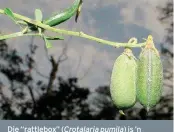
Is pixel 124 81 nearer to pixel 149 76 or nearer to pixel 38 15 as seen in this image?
pixel 149 76

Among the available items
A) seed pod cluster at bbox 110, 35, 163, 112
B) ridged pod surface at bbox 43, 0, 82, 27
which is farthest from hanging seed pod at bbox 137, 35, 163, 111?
ridged pod surface at bbox 43, 0, 82, 27

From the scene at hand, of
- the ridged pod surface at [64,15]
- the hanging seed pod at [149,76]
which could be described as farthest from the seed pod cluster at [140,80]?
the ridged pod surface at [64,15]

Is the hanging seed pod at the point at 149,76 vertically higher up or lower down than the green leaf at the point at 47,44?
lower down

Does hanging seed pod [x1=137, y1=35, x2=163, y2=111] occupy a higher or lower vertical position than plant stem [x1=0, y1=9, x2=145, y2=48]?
lower

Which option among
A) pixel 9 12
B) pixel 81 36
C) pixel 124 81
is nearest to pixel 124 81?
pixel 124 81

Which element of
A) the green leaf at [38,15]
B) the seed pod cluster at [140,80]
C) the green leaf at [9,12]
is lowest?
the seed pod cluster at [140,80]

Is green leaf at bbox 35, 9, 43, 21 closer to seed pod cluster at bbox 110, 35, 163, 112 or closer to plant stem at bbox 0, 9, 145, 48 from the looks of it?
plant stem at bbox 0, 9, 145, 48

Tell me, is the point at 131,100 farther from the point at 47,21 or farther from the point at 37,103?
the point at 37,103

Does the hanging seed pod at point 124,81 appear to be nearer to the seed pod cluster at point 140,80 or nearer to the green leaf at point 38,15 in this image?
the seed pod cluster at point 140,80
